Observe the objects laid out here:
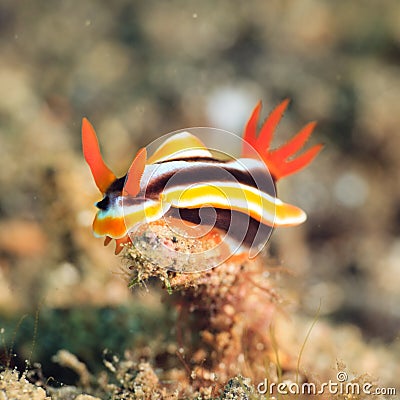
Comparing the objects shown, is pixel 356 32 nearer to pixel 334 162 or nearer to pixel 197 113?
pixel 334 162

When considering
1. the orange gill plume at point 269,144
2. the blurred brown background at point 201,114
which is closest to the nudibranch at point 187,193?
the orange gill plume at point 269,144

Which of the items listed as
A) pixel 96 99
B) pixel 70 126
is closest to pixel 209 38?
pixel 96 99

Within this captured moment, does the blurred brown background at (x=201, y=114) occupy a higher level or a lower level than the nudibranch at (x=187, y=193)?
higher

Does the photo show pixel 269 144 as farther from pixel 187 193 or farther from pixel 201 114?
pixel 201 114

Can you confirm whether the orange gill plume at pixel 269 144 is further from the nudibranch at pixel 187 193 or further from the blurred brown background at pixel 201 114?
the blurred brown background at pixel 201 114

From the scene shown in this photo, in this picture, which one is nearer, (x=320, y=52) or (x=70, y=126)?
(x=70, y=126)

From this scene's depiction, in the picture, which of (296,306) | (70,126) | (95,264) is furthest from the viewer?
(70,126)

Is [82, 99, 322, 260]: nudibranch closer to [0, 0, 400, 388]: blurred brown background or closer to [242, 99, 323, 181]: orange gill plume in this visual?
[242, 99, 323, 181]: orange gill plume
